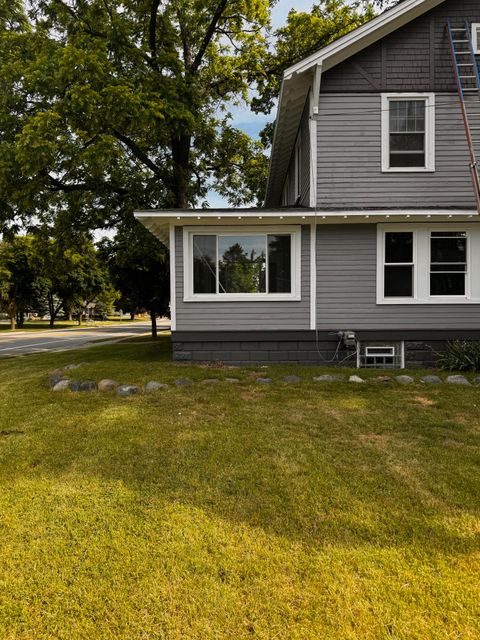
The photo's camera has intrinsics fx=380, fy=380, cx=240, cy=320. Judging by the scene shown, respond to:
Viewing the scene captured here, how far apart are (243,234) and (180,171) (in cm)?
637

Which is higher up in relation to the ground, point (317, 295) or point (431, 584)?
point (317, 295)

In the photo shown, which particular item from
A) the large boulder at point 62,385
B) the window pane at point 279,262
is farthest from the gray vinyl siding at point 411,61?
the large boulder at point 62,385

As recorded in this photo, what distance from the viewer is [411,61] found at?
9.04 m

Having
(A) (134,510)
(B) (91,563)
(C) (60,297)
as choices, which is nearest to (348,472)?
(A) (134,510)

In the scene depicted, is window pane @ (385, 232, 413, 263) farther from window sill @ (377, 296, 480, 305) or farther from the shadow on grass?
the shadow on grass

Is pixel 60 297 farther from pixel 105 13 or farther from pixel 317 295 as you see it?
pixel 317 295

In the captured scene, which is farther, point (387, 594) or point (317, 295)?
point (317, 295)

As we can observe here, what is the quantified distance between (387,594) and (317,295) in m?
7.22

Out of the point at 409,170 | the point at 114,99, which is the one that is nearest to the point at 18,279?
the point at 114,99

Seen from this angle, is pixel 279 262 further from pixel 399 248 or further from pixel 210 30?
pixel 210 30

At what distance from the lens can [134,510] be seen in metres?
3.04

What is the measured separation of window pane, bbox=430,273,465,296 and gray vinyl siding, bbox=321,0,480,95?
439 cm

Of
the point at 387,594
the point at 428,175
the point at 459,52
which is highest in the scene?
the point at 459,52

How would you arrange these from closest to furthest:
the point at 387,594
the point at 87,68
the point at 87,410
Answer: the point at 387,594 → the point at 87,410 → the point at 87,68
